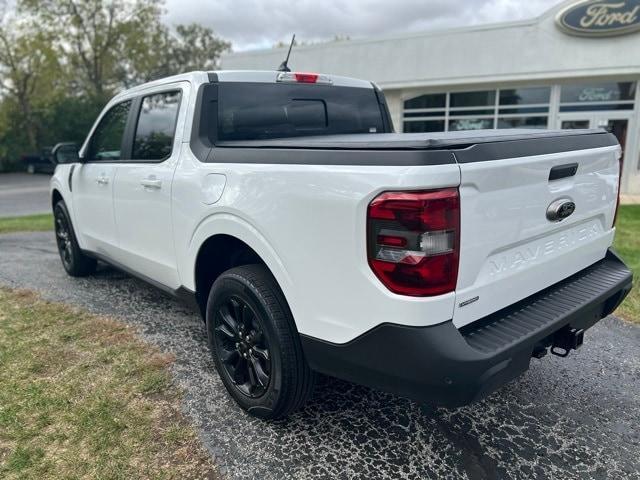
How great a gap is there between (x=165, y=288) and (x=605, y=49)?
47.1 ft

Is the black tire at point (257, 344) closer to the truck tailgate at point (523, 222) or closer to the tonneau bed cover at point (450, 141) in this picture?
the tonneau bed cover at point (450, 141)

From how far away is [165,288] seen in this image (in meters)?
3.64

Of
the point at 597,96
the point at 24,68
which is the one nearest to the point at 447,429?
the point at 597,96

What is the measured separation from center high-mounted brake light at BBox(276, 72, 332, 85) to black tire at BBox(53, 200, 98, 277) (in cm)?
292

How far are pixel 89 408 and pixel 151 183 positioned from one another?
4.79 feet

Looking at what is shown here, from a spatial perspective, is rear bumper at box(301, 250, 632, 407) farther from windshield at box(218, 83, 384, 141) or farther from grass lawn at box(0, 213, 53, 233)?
grass lawn at box(0, 213, 53, 233)

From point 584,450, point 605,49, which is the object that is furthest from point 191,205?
point 605,49

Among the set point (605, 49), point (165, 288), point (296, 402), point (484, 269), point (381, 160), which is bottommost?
point (296, 402)

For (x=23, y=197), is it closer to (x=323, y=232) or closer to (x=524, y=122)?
(x=524, y=122)

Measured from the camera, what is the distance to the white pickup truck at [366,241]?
76.2 inches

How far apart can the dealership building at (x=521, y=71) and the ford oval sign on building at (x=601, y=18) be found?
0.08ft

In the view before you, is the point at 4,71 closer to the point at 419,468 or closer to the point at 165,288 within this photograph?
the point at 165,288

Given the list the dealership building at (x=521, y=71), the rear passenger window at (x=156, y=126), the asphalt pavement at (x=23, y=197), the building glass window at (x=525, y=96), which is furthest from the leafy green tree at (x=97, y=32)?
the rear passenger window at (x=156, y=126)

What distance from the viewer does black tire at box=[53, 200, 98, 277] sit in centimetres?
527
